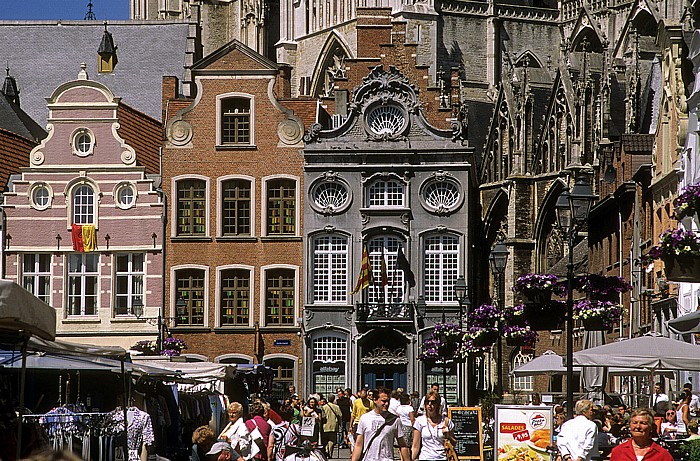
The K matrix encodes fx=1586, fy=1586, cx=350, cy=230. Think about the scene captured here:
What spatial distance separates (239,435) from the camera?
18141 mm

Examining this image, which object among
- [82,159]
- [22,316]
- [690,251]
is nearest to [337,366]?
[82,159]

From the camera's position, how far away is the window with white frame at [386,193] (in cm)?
5409

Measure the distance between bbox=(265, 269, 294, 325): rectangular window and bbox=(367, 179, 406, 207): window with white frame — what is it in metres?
3.76

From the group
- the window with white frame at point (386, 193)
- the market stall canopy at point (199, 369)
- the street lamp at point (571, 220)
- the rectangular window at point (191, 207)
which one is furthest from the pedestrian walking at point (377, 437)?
the window with white frame at point (386, 193)

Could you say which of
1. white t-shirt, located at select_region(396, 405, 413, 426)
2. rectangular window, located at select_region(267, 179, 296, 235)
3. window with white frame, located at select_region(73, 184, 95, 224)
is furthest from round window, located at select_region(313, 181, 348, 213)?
white t-shirt, located at select_region(396, 405, 413, 426)

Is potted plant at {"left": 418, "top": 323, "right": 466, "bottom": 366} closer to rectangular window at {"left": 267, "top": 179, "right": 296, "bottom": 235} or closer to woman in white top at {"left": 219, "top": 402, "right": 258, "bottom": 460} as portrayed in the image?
rectangular window at {"left": 267, "top": 179, "right": 296, "bottom": 235}

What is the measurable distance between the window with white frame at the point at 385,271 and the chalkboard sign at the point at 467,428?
95.6 ft

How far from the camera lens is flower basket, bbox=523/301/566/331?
88.9 feet

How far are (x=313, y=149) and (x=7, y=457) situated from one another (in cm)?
4231

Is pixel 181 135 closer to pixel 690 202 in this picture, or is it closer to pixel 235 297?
pixel 235 297

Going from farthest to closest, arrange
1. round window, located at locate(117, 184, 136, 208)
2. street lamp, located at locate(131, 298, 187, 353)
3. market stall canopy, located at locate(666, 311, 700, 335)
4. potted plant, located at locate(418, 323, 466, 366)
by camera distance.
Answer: round window, located at locate(117, 184, 136, 208)
street lamp, located at locate(131, 298, 187, 353)
potted plant, located at locate(418, 323, 466, 366)
market stall canopy, located at locate(666, 311, 700, 335)

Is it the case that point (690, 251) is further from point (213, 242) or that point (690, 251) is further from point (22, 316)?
point (213, 242)

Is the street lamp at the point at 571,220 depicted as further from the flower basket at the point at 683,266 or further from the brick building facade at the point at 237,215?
the brick building facade at the point at 237,215

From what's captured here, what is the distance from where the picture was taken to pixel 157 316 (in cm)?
5244
